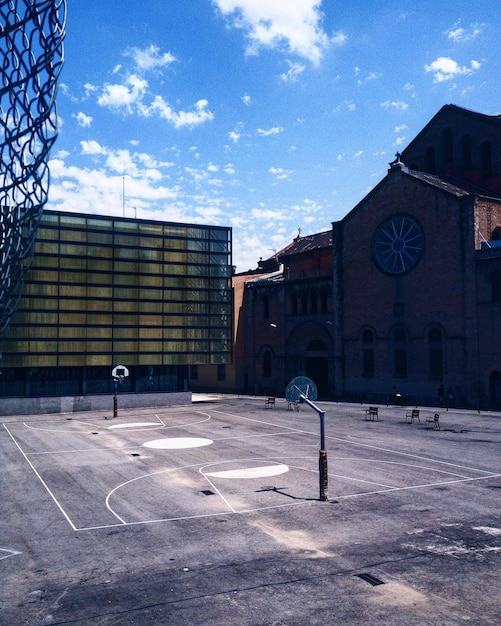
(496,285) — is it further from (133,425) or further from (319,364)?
(133,425)

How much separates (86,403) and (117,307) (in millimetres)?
8583

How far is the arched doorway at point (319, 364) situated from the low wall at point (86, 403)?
52.0 feet

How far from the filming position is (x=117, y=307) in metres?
51.6

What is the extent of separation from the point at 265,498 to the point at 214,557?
235 inches

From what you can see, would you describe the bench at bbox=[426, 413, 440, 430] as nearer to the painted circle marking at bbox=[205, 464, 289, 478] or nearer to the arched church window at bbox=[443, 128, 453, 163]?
the painted circle marking at bbox=[205, 464, 289, 478]

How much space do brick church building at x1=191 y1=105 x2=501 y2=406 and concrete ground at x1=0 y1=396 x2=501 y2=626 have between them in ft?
60.7

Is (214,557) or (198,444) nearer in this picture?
(214,557)

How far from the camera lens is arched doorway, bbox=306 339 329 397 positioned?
63.4 meters

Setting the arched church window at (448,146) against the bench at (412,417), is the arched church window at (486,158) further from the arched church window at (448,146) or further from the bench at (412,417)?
the bench at (412,417)

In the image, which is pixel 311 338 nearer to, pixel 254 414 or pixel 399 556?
pixel 254 414

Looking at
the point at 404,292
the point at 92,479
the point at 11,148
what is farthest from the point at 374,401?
the point at 11,148

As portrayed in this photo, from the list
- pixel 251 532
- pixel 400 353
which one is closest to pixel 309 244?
pixel 400 353

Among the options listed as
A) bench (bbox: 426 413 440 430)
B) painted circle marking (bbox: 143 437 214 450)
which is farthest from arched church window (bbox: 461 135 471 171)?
painted circle marking (bbox: 143 437 214 450)

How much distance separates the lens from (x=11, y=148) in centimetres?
1588
